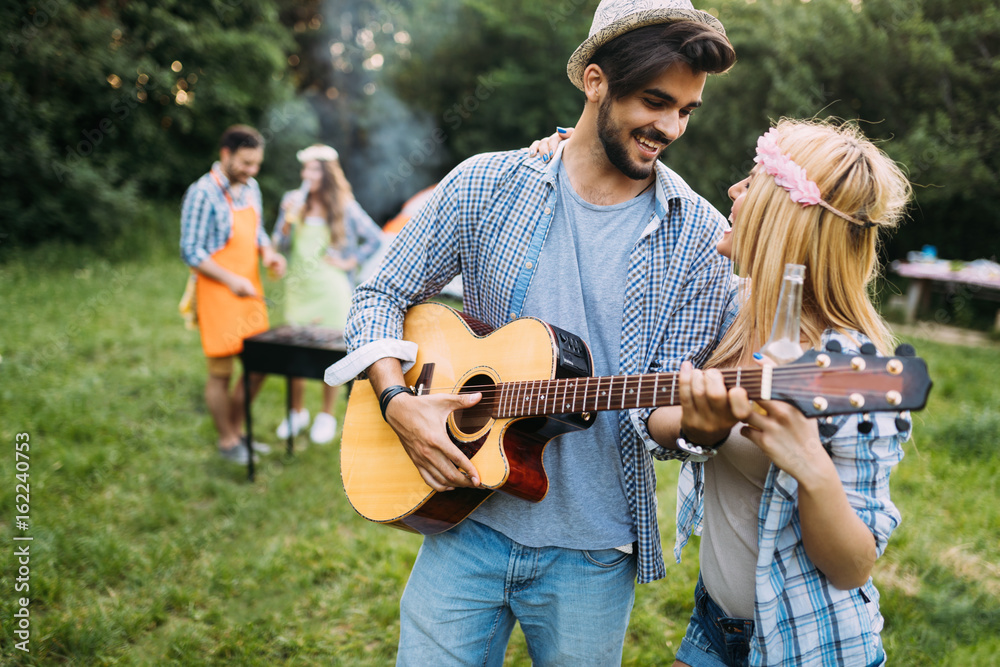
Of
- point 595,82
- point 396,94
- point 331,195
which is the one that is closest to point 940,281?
point 331,195

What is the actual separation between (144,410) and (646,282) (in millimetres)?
5213

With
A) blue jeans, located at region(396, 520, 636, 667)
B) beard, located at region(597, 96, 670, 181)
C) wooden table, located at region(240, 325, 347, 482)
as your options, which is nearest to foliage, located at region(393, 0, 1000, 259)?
beard, located at region(597, 96, 670, 181)

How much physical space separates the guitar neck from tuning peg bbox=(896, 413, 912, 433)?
1.00ft

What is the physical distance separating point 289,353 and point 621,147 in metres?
3.24

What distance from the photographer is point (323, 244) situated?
5750mm

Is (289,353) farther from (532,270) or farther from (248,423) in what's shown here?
(532,270)

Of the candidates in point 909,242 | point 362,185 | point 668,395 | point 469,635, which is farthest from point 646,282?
point 362,185

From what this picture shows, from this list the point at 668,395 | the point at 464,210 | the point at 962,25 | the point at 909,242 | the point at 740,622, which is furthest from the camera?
the point at 909,242

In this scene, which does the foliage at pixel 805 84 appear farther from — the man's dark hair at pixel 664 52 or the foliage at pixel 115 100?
the foliage at pixel 115 100

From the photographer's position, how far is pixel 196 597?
3.44 m

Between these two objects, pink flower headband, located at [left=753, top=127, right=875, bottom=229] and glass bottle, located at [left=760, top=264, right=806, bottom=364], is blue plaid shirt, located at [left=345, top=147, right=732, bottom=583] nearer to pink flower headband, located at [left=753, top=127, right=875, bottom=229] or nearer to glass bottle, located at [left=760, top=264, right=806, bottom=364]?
pink flower headband, located at [left=753, top=127, right=875, bottom=229]

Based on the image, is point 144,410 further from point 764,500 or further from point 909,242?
point 909,242

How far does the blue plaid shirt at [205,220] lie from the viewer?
15.8 ft

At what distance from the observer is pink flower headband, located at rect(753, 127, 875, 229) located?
1511 mm
